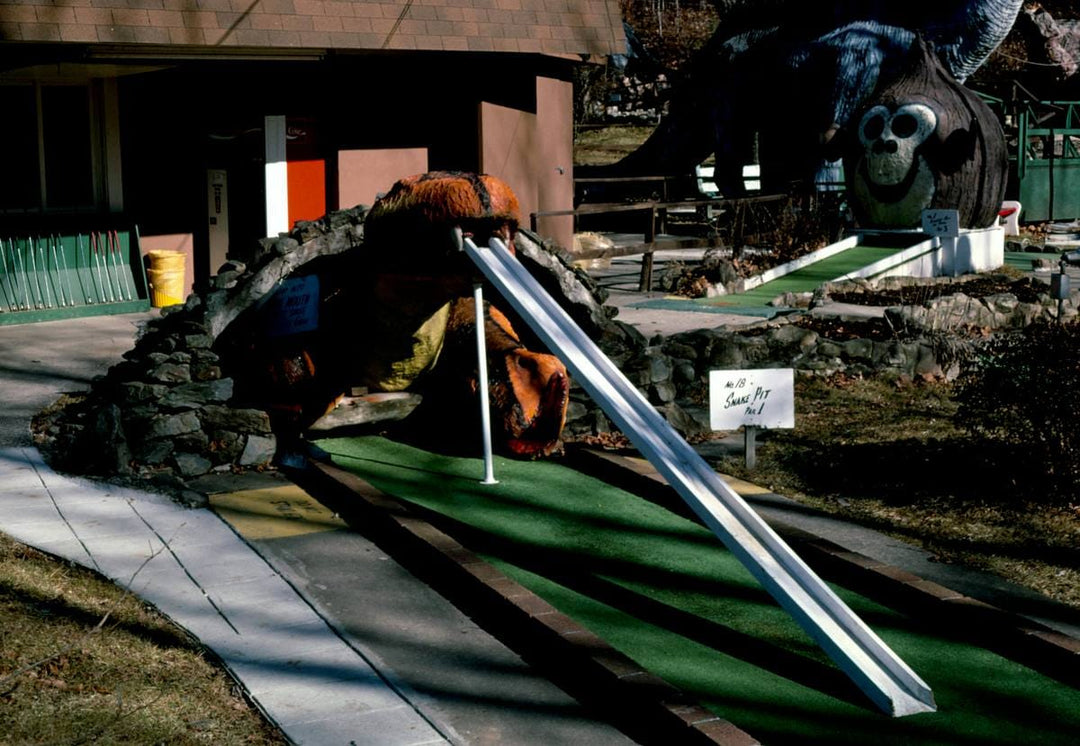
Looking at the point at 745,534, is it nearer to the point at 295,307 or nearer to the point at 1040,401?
the point at 1040,401

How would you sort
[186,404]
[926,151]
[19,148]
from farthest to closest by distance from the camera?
1. [926,151]
2. [19,148]
3. [186,404]

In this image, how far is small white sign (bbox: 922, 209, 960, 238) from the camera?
18.3 meters

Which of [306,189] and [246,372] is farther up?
[306,189]

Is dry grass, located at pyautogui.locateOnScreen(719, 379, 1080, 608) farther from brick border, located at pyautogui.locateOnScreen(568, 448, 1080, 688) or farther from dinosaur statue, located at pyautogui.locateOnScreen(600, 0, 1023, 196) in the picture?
dinosaur statue, located at pyautogui.locateOnScreen(600, 0, 1023, 196)

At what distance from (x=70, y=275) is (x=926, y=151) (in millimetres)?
11808

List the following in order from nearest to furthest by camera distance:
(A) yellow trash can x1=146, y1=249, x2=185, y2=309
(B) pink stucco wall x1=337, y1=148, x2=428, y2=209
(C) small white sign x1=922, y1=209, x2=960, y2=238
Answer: (A) yellow trash can x1=146, y1=249, x2=185, y2=309
(B) pink stucco wall x1=337, y1=148, x2=428, y2=209
(C) small white sign x1=922, y1=209, x2=960, y2=238

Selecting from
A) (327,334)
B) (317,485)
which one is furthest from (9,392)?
(317,485)

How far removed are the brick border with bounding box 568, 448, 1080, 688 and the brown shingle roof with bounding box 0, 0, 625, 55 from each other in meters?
8.50

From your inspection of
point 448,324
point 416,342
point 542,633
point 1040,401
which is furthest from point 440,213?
point 1040,401

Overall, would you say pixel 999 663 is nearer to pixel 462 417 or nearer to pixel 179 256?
pixel 462 417

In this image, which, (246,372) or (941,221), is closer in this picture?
(246,372)

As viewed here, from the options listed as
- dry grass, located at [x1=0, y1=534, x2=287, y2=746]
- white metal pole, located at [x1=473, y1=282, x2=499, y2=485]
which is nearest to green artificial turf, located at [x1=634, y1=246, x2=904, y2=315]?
white metal pole, located at [x1=473, y1=282, x2=499, y2=485]

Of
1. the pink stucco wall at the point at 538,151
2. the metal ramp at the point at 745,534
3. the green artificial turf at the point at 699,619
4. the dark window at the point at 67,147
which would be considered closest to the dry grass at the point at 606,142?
the pink stucco wall at the point at 538,151

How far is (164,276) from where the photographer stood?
15.8 m
